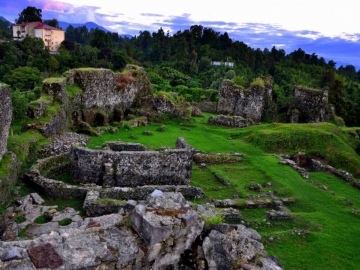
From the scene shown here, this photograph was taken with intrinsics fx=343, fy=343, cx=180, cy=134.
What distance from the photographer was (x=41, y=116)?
59.7 ft

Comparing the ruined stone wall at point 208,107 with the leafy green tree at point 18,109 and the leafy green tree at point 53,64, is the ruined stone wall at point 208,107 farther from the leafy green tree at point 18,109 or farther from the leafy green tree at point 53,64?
the leafy green tree at point 53,64

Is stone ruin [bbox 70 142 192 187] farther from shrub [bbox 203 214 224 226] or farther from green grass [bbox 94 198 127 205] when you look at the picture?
shrub [bbox 203 214 224 226]

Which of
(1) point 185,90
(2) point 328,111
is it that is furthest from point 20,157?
(1) point 185,90

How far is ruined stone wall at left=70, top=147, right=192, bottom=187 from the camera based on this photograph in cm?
1345

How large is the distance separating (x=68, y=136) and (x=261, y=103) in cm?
2105

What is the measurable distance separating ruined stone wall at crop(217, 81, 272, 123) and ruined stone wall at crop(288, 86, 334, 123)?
2697mm

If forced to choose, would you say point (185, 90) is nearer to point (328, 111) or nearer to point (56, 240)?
point (328, 111)

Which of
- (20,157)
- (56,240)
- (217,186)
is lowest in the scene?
(217,186)

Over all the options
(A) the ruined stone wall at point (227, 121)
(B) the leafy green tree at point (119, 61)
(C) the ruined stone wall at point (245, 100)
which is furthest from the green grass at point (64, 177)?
(B) the leafy green tree at point (119, 61)

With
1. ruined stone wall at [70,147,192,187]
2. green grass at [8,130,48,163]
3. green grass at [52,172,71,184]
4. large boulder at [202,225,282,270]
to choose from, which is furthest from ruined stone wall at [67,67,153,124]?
large boulder at [202,225,282,270]

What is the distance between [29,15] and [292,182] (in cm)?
8878

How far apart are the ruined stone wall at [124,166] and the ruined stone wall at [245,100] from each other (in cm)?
2117

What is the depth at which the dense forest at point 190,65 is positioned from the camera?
42500mm

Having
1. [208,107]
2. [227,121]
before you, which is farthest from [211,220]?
[208,107]
